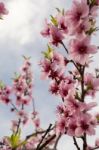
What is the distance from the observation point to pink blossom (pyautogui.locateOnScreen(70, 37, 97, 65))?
18.0 ft

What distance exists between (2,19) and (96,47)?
2324mm

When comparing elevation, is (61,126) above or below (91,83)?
below

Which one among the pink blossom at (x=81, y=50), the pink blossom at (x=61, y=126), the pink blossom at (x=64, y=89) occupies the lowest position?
the pink blossom at (x=61, y=126)

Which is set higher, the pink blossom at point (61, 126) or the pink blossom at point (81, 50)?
the pink blossom at point (81, 50)

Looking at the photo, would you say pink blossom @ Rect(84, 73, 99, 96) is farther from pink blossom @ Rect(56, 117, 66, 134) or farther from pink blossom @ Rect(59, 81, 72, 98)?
pink blossom @ Rect(56, 117, 66, 134)

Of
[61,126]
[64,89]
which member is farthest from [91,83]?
[61,126]

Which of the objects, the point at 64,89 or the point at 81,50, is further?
the point at 64,89

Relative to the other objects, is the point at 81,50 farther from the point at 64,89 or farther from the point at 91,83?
the point at 64,89

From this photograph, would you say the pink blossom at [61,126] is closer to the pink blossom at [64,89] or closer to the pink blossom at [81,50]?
the pink blossom at [64,89]

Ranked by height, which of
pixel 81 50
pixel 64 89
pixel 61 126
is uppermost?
pixel 81 50

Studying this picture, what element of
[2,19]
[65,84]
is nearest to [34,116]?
[2,19]

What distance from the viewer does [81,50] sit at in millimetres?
5707

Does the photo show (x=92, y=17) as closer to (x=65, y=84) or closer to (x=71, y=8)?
(x=71, y=8)

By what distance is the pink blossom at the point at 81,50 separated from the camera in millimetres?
5495
